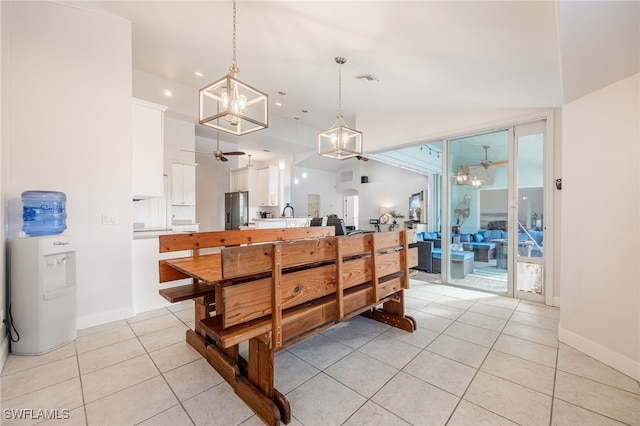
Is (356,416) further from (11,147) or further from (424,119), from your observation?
(424,119)

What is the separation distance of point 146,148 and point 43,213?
1236mm

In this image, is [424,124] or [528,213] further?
[424,124]

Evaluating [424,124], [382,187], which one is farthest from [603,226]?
[382,187]

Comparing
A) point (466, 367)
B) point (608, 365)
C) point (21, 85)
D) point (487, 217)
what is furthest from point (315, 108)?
point (608, 365)

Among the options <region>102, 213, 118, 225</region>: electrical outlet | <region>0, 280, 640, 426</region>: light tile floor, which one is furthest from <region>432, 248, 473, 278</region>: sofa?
<region>102, 213, 118, 225</region>: electrical outlet

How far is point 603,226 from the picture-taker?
6.79 ft

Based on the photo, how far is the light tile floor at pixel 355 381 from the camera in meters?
1.50

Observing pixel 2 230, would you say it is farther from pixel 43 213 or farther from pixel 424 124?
pixel 424 124

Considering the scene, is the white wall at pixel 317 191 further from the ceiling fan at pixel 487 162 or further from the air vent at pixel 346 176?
the ceiling fan at pixel 487 162

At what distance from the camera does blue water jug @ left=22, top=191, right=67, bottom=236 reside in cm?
235

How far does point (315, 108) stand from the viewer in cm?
547

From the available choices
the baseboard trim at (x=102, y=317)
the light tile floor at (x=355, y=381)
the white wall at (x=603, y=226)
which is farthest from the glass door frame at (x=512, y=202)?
the baseboard trim at (x=102, y=317)

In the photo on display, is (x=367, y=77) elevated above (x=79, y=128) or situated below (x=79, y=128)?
above

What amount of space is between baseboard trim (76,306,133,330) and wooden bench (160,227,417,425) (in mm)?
1178
